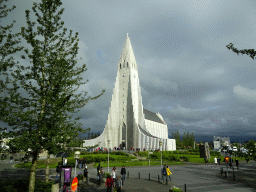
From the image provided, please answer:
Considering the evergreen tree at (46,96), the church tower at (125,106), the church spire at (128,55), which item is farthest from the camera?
the church spire at (128,55)

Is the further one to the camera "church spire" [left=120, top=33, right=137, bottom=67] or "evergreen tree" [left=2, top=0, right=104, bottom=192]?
"church spire" [left=120, top=33, right=137, bottom=67]

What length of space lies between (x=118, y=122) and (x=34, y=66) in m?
54.9

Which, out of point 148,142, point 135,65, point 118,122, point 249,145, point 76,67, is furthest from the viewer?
point 135,65

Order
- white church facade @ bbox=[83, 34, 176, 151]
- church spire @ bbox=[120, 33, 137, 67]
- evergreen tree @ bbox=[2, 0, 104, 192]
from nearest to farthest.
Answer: evergreen tree @ bbox=[2, 0, 104, 192] < white church facade @ bbox=[83, 34, 176, 151] < church spire @ bbox=[120, 33, 137, 67]

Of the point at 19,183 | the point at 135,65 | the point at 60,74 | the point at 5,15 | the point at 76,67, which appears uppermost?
the point at 135,65

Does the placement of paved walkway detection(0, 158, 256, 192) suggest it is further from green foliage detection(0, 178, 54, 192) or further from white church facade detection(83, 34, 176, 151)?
white church facade detection(83, 34, 176, 151)

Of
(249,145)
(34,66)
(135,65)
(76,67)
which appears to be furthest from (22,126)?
(135,65)

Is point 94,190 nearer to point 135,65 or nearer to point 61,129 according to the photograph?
point 61,129

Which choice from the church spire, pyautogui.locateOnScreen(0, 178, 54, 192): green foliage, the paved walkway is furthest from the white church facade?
pyautogui.locateOnScreen(0, 178, 54, 192): green foliage

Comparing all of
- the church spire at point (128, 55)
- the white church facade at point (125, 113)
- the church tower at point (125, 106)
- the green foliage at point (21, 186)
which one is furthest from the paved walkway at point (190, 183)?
the church spire at point (128, 55)

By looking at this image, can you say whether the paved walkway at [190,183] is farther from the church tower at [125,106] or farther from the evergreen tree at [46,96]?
the church tower at [125,106]

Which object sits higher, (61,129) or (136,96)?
(136,96)

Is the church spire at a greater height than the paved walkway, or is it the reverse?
the church spire

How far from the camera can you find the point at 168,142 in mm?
54062
